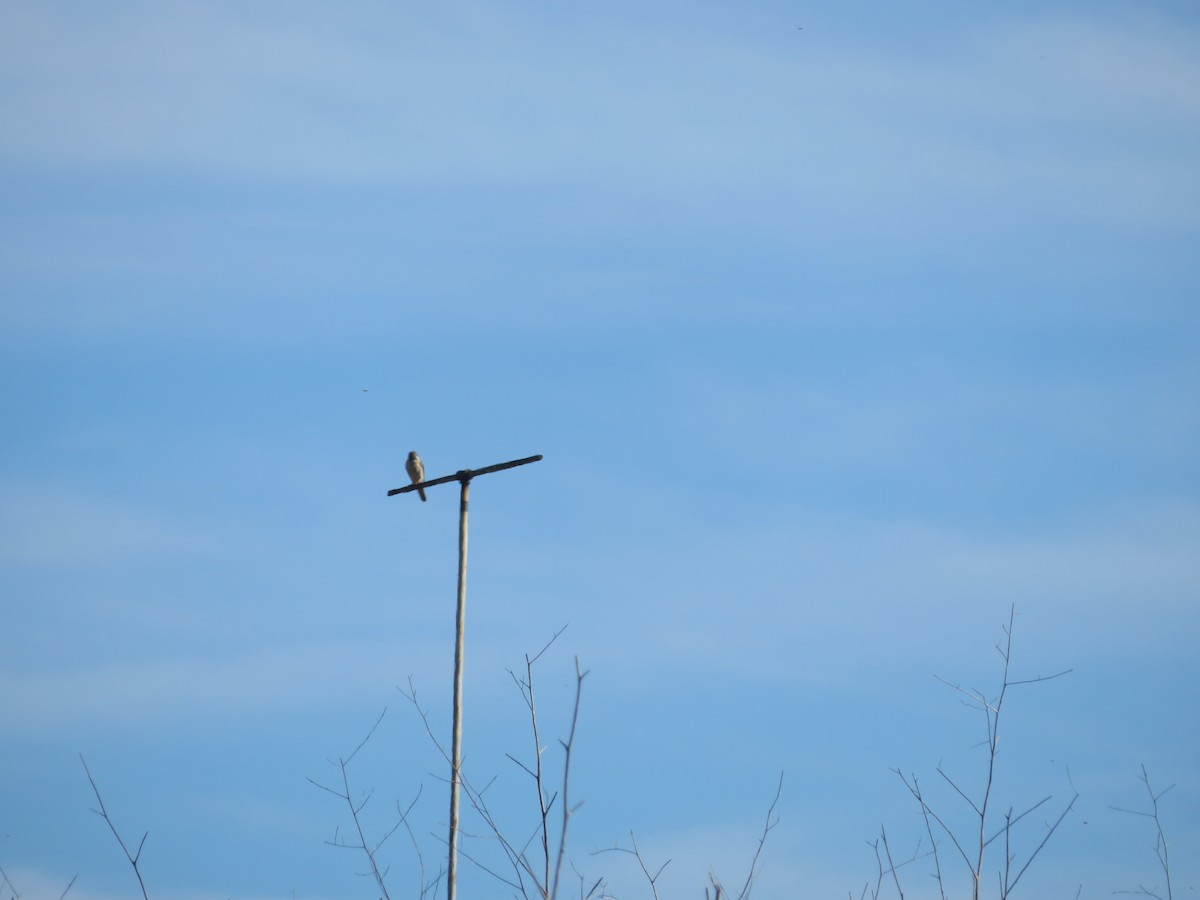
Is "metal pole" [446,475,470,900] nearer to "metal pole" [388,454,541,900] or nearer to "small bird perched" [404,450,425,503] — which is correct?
"metal pole" [388,454,541,900]

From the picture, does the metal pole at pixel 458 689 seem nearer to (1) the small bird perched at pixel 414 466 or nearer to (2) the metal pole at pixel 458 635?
(2) the metal pole at pixel 458 635

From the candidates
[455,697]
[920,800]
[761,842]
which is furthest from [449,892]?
[920,800]

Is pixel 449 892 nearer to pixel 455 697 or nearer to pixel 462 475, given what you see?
pixel 455 697

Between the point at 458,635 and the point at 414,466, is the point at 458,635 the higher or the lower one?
the lower one

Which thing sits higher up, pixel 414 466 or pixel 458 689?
pixel 414 466

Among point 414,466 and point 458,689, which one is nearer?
point 458,689

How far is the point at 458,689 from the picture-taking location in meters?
14.5

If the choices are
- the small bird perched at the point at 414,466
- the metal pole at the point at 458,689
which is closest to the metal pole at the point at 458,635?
the metal pole at the point at 458,689

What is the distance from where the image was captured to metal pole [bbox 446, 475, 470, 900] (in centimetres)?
1349

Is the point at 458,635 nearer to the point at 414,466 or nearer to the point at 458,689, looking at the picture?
the point at 458,689

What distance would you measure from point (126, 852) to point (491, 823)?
8.41 feet

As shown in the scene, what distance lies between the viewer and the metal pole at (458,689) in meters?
13.5

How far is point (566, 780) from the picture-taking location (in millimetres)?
8125

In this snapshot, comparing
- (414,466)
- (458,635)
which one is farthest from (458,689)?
(414,466)
